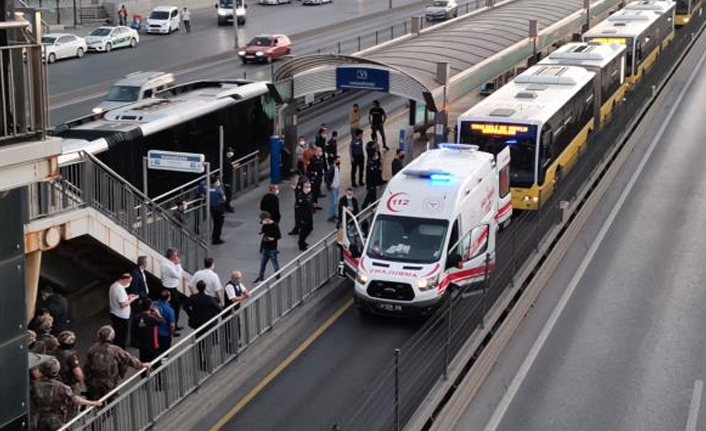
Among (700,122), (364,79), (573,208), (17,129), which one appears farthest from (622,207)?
(17,129)

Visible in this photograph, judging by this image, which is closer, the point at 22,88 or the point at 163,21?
the point at 22,88

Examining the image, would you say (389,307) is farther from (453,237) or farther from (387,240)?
(453,237)

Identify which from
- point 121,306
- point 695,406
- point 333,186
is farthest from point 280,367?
point 333,186

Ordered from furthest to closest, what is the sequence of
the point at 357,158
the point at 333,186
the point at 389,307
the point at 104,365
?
the point at 357,158 < the point at 333,186 < the point at 389,307 < the point at 104,365

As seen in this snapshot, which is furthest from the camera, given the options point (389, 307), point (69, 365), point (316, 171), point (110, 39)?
point (110, 39)

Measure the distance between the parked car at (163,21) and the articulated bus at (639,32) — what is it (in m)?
28.9

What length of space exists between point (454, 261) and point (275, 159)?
466 inches

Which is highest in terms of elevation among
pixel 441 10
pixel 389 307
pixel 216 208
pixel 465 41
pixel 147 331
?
pixel 465 41

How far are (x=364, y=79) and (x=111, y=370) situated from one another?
17021mm

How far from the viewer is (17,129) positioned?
1027 centimetres

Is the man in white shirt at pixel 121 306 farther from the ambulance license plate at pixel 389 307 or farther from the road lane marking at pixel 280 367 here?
the ambulance license plate at pixel 389 307

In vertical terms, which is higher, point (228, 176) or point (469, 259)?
point (469, 259)

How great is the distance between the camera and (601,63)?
34.0 meters

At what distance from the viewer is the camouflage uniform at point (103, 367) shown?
563 inches
